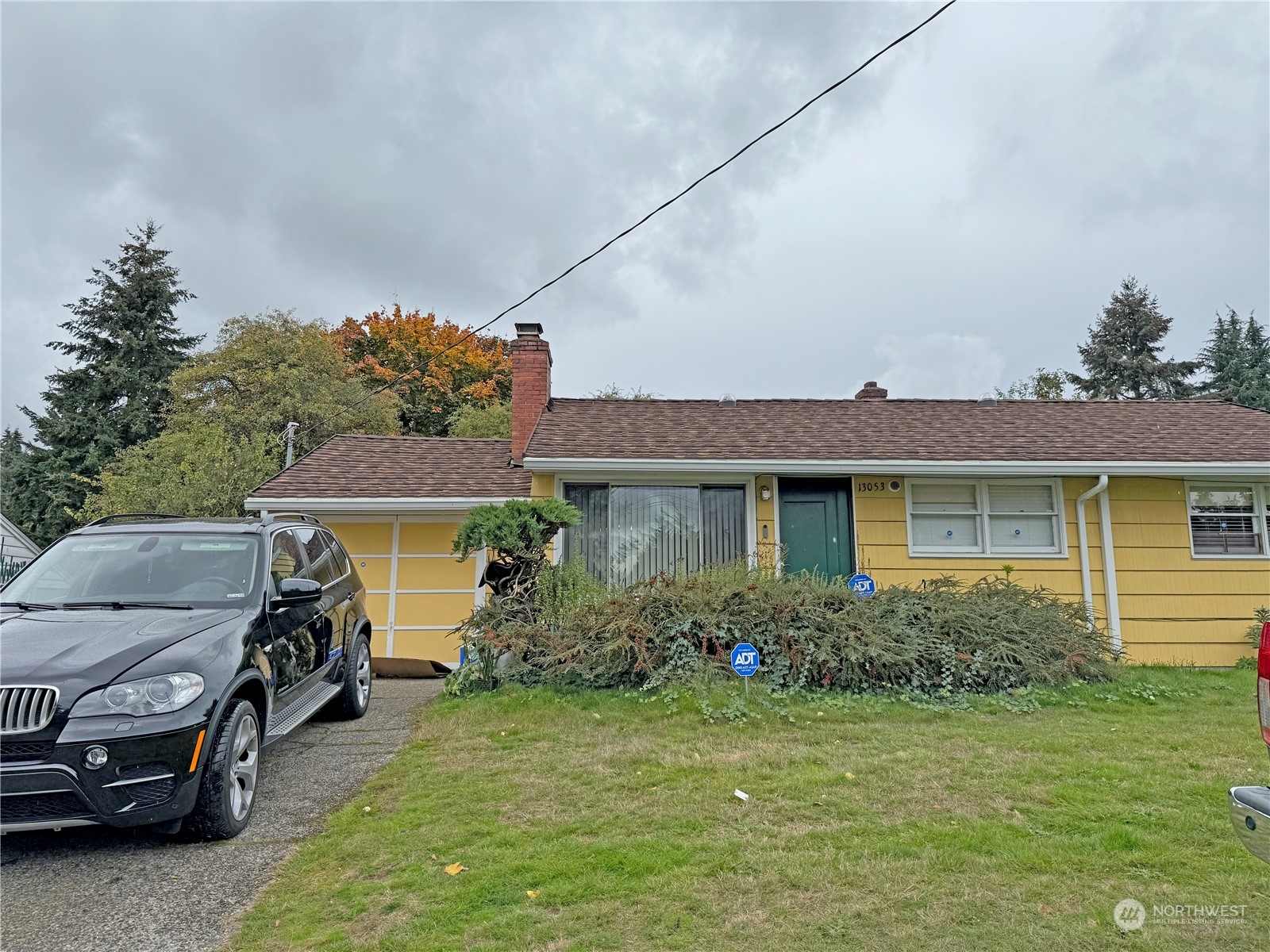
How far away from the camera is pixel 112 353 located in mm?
28328

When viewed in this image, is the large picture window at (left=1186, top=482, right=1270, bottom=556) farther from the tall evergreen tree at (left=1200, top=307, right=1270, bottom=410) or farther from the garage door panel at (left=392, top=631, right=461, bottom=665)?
the tall evergreen tree at (left=1200, top=307, right=1270, bottom=410)

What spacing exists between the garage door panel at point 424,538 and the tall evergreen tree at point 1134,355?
34.3m

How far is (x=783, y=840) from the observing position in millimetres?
3438

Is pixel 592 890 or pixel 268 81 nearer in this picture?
pixel 592 890

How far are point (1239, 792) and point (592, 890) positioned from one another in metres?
2.42

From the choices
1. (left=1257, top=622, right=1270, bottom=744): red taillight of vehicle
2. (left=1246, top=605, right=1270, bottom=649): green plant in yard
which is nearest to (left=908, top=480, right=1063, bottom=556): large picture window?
(left=1246, top=605, right=1270, bottom=649): green plant in yard

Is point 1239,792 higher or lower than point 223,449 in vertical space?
lower

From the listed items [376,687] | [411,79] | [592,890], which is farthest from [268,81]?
[592,890]

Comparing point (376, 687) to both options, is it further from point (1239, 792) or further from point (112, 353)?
point (112, 353)

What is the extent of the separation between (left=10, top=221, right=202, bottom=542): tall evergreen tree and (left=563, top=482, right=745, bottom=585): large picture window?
25.5 metres

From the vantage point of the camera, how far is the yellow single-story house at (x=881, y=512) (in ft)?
30.2

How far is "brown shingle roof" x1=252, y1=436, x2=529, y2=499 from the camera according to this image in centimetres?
985

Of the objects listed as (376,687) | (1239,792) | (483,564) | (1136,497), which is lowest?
(376,687)

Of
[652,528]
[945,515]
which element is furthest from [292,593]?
[945,515]
